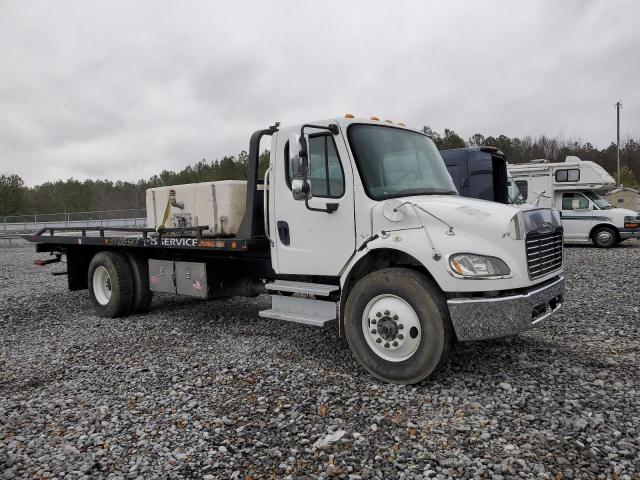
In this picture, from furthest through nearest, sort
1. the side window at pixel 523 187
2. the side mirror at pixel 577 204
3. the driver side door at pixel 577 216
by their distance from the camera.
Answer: the side window at pixel 523 187 < the side mirror at pixel 577 204 < the driver side door at pixel 577 216

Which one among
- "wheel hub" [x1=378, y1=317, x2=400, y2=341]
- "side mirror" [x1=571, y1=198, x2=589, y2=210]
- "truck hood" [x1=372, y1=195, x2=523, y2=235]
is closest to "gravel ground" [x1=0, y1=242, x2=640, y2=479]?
"wheel hub" [x1=378, y1=317, x2=400, y2=341]

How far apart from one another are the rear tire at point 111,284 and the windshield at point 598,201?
14.7 meters

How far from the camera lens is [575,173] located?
51.7ft

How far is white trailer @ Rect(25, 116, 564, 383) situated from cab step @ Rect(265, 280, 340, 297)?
0.06 feet

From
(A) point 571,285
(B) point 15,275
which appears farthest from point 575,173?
(B) point 15,275

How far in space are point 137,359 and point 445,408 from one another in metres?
3.44

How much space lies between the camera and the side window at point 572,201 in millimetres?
16031

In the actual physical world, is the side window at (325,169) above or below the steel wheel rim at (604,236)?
above

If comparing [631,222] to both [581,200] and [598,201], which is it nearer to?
[598,201]

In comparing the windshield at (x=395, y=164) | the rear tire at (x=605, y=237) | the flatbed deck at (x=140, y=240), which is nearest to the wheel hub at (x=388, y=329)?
the windshield at (x=395, y=164)

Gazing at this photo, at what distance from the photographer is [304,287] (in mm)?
5203

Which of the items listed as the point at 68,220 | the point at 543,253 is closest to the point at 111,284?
the point at 543,253

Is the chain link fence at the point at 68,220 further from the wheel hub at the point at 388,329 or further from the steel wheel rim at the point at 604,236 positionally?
the wheel hub at the point at 388,329

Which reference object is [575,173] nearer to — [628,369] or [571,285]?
[571,285]
